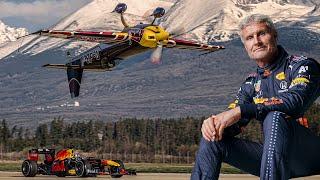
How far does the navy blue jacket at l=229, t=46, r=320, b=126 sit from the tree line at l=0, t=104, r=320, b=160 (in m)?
134

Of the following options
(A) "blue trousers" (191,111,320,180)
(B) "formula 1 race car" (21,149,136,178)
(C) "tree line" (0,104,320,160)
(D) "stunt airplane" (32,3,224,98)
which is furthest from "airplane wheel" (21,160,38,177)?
(C) "tree line" (0,104,320,160)

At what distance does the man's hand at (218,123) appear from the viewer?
6.36 meters

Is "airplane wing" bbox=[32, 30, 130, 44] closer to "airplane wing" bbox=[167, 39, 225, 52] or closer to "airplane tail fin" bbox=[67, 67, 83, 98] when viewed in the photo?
"airplane wing" bbox=[167, 39, 225, 52]

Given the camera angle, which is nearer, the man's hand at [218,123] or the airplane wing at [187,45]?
the man's hand at [218,123]

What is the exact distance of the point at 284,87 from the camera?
6582mm

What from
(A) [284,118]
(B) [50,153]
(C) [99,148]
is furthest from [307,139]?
(C) [99,148]

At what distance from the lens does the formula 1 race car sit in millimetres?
36391

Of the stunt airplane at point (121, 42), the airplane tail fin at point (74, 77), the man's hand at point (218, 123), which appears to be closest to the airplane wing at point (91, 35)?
the stunt airplane at point (121, 42)

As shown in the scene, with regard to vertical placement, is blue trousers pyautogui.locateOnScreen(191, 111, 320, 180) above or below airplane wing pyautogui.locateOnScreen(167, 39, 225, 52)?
below

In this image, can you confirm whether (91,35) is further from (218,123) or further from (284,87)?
(218,123)

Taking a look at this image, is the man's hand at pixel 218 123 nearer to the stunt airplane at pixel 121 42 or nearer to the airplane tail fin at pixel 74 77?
the stunt airplane at pixel 121 42

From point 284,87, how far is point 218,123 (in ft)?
2.31

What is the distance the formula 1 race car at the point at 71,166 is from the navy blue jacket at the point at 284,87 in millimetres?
29558

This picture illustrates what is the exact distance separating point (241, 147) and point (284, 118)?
2.13 feet
